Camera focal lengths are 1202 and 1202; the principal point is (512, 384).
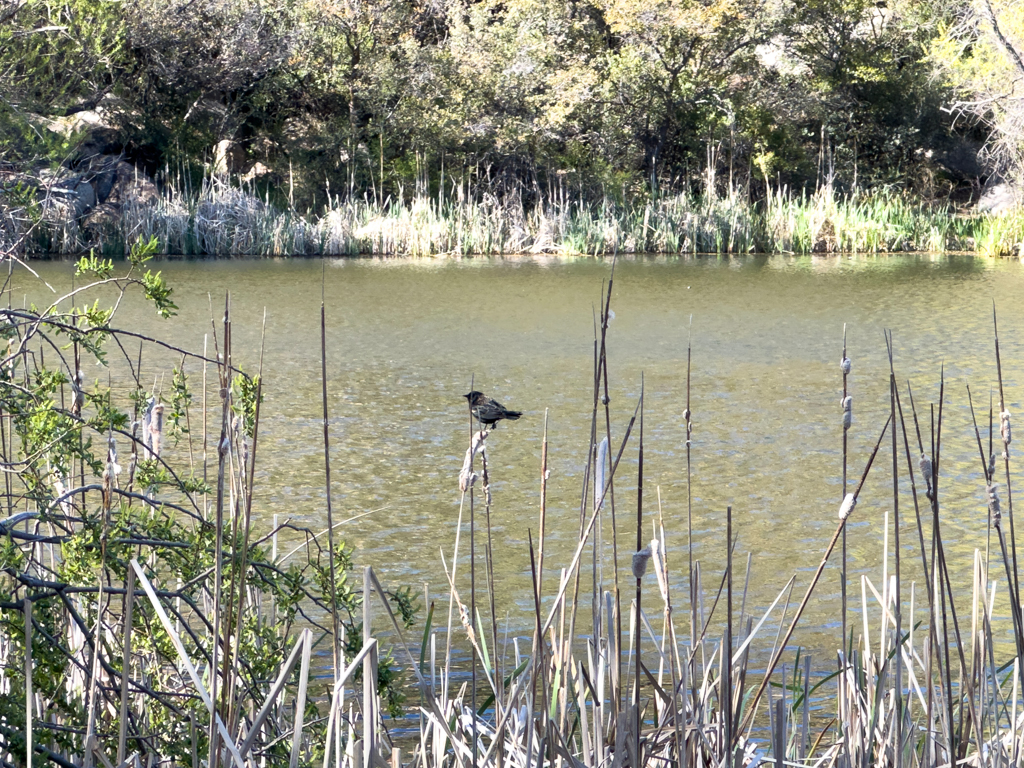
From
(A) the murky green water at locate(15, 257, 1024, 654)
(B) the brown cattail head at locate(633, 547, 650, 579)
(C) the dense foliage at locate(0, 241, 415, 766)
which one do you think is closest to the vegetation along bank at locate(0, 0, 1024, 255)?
(A) the murky green water at locate(15, 257, 1024, 654)

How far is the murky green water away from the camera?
15.8 feet

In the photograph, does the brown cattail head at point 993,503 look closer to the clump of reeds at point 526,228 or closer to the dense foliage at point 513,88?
the clump of reeds at point 526,228

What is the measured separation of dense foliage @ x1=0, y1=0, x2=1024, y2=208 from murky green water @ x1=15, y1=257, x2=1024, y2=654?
670 cm

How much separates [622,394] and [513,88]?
568 inches

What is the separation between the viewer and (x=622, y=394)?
770cm

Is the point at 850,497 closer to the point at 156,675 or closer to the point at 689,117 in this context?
the point at 156,675

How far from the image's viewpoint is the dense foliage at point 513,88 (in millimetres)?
20703

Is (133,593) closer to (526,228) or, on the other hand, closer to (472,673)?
(472,673)

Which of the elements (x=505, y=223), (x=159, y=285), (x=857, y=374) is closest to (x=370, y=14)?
(x=505, y=223)

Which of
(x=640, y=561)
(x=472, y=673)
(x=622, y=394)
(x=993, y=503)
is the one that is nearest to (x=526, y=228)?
(x=622, y=394)

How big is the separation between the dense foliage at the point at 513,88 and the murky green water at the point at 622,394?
670cm

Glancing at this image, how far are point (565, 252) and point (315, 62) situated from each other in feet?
23.2

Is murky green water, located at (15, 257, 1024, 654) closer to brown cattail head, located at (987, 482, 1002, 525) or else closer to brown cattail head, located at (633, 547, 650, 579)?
brown cattail head, located at (987, 482, 1002, 525)

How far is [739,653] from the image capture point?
190 centimetres
